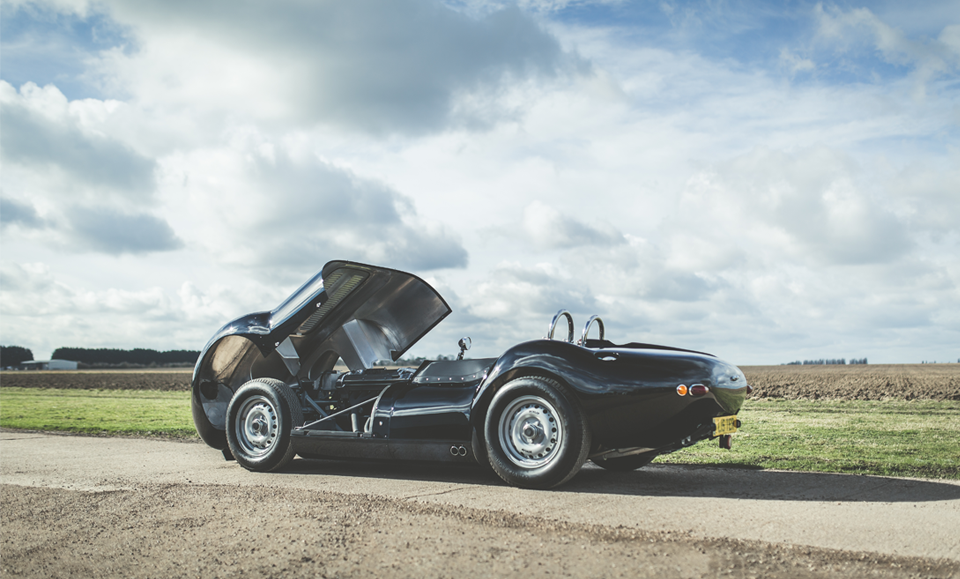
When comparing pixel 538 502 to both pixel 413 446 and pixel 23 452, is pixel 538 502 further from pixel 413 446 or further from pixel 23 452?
pixel 23 452

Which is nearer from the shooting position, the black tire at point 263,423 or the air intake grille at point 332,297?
the black tire at point 263,423

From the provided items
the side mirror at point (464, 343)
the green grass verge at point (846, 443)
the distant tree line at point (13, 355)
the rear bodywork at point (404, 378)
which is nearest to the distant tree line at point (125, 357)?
the distant tree line at point (13, 355)

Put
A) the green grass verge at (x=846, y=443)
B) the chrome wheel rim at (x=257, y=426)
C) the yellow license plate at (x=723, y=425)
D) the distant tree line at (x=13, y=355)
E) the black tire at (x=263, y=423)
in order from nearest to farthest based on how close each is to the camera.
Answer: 1. the yellow license plate at (x=723, y=425)
2. the green grass verge at (x=846, y=443)
3. the black tire at (x=263, y=423)
4. the chrome wheel rim at (x=257, y=426)
5. the distant tree line at (x=13, y=355)

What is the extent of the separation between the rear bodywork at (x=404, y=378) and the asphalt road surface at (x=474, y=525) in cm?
41

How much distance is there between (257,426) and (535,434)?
10.3ft

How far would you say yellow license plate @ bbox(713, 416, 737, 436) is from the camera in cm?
531

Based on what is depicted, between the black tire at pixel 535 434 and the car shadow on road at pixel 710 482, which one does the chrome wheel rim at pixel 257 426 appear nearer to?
the car shadow on road at pixel 710 482

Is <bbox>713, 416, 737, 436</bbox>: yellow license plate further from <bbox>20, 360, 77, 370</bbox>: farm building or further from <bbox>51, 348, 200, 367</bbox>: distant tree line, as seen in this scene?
<bbox>20, 360, 77, 370</bbox>: farm building

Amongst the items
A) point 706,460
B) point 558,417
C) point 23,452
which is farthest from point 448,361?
point 23,452

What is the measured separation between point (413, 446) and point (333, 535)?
2.12 meters

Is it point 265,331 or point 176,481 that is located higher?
point 265,331

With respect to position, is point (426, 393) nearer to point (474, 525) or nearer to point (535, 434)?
point (535, 434)

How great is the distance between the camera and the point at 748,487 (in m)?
5.59

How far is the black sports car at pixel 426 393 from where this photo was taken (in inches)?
208
